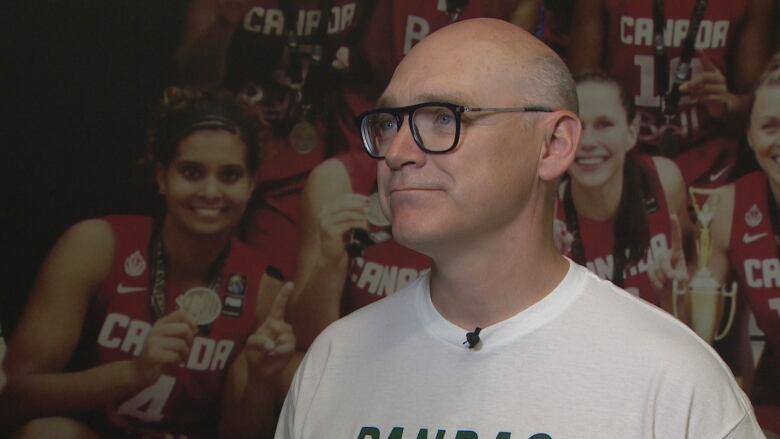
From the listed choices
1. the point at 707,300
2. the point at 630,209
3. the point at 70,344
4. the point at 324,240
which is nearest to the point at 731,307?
the point at 707,300

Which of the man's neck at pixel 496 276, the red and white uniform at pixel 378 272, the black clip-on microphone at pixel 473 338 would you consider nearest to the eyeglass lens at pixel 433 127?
the man's neck at pixel 496 276

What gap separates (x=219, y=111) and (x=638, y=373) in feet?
5.14

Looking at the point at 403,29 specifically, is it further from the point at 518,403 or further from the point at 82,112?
the point at 518,403

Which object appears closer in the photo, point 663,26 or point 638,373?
point 638,373

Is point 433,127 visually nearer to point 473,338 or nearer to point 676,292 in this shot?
point 473,338

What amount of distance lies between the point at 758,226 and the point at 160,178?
5.03 feet

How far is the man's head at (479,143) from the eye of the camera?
117 cm

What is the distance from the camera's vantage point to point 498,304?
121 cm

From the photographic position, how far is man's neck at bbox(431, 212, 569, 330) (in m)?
1.21

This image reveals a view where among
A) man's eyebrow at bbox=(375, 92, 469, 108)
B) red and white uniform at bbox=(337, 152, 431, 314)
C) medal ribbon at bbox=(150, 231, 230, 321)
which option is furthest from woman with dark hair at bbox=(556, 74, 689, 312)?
man's eyebrow at bbox=(375, 92, 469, 108)

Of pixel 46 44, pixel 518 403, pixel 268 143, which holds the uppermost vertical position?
pixel 46 44

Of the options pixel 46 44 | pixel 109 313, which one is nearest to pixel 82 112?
pixel 46 44

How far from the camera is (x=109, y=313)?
7.75 ft

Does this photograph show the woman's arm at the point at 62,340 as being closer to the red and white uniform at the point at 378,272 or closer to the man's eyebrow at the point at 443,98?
the red and white uniform at the point at 378,272
